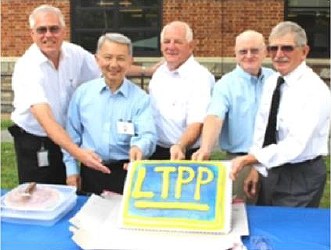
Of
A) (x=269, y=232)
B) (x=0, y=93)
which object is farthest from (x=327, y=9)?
(x=269, y=232)

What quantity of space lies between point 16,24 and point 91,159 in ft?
23.6

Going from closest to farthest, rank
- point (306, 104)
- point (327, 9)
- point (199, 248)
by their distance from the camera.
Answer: point (199, 248) → point (306, 104) → point (327, 9)

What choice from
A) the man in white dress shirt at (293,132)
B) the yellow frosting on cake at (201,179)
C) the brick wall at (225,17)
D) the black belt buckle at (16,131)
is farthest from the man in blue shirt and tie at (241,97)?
the brick wall at (225,17)

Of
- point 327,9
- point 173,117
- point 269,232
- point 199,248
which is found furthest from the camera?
point 327,9

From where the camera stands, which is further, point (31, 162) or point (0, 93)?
point (0, 93)

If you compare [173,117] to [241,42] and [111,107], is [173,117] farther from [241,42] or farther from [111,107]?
[241,42]

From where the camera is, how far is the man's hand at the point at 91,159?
2.44m

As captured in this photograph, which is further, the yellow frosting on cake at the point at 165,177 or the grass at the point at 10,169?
the grass at the point at 10,169

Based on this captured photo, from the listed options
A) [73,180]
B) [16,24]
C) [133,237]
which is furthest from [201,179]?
[16,24]

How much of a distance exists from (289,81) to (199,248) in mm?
1142

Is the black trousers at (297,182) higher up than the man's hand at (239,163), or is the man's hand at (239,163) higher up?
the man's hand at (239,163)

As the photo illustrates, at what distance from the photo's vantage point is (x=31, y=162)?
125 inches

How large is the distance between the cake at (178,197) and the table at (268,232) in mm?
177

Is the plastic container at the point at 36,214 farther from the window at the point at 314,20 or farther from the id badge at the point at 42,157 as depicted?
the window at the point at 314,20
